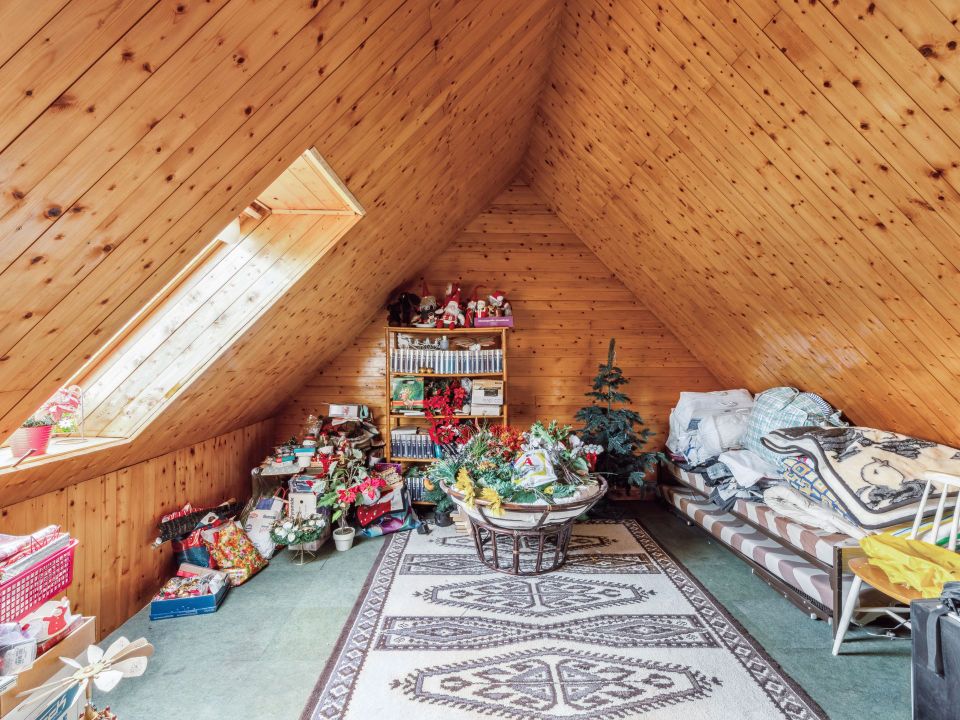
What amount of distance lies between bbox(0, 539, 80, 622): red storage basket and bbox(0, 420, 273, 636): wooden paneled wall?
1.43 feet

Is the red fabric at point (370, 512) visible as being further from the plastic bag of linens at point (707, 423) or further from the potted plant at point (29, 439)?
the plastic bag of linens at point (707, 423)

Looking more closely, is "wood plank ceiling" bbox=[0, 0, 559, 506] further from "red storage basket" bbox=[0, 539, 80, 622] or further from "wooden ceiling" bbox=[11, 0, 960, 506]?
"red storage basket" bbox=[0, 539, 80, 622]

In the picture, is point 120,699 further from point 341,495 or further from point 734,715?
point 734,715

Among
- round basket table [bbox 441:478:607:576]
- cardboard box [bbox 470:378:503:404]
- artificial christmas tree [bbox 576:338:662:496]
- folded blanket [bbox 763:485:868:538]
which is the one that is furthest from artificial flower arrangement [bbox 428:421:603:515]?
folded blanket [bbox 763:485:868:538]

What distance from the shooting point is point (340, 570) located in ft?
10.2

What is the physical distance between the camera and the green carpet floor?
1878 millimetres

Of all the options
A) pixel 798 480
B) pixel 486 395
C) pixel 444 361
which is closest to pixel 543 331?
pixel 486 395

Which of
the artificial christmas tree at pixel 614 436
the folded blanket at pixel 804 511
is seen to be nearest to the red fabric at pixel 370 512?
the artificial christmas tree at pixel 614 436

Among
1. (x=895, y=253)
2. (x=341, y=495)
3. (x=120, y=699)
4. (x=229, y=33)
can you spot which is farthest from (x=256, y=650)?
(x=895, y=253)

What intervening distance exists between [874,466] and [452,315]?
2879mm

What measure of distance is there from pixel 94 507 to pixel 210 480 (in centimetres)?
104

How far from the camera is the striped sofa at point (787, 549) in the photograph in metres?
2.22

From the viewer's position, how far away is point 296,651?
2232 mm

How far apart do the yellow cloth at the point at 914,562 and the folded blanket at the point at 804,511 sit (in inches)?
14.3
